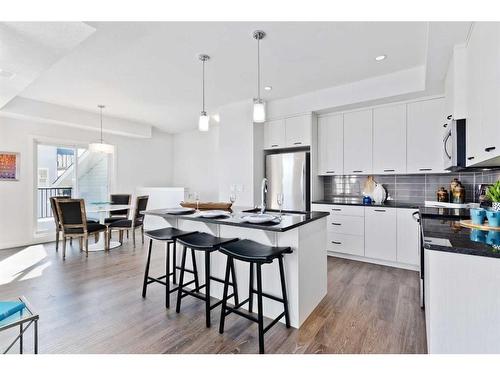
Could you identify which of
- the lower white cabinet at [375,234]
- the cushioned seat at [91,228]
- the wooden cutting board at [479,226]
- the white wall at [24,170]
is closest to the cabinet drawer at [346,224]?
the lower white cabinet at [375,234]

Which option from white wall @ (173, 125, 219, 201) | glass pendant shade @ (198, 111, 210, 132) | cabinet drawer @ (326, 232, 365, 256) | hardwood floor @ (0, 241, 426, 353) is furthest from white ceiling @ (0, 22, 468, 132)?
hardwood floor @ (0, 241, 426, 353)

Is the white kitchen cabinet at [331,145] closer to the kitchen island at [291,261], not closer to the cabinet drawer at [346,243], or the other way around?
the cabinet drawer at [346,243]

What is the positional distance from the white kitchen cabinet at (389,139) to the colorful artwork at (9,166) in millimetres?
6088

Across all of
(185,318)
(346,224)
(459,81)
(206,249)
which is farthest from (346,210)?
(185,318)

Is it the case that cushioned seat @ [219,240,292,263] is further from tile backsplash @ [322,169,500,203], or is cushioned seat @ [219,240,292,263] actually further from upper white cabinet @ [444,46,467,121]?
tile backsplash @ [322,169,500,203]

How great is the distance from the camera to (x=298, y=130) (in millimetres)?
4176

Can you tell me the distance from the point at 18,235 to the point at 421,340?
6071mm

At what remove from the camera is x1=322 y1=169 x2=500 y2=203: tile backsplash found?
324 cm
